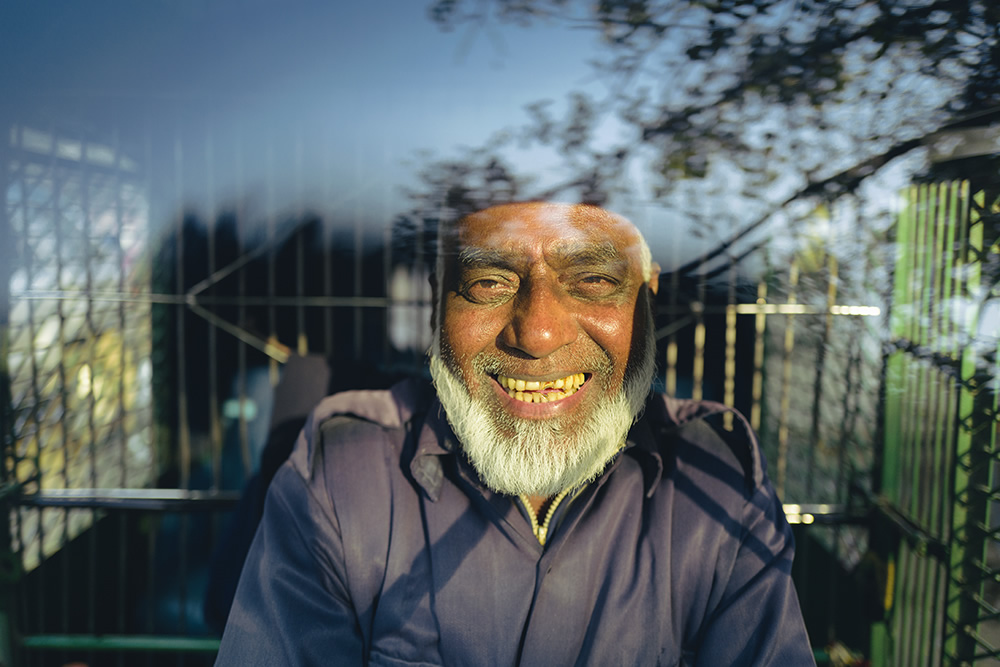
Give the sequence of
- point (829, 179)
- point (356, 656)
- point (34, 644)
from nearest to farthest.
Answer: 1. point (356, 656)
2. point (829, 179)
3. point (34, 644)

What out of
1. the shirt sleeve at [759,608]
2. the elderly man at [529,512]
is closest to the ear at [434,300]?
the elderly man at [529,512]

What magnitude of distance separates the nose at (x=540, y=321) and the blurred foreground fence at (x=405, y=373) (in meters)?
0.58

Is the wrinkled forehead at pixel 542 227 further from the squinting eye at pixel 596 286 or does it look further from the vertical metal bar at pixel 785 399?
the vertical metal bar at pixel 785 399

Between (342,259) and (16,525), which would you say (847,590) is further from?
(16,525)

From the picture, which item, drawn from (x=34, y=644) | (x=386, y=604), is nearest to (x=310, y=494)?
(x=386, y=604)

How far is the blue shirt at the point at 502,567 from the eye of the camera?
1451mm

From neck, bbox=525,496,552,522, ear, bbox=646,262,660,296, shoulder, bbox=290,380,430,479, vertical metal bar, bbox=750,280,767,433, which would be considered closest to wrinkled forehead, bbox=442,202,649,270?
ear, bbox=646,262,660,296

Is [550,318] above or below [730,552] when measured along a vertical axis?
above

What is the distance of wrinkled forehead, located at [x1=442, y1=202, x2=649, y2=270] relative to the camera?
1504 mm

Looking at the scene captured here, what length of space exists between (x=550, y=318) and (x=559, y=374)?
0.17 meters

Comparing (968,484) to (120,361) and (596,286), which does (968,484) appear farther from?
(120,361)

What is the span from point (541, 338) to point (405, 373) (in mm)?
1201

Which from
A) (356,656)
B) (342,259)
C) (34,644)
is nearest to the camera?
(356,656)

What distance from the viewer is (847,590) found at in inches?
116
